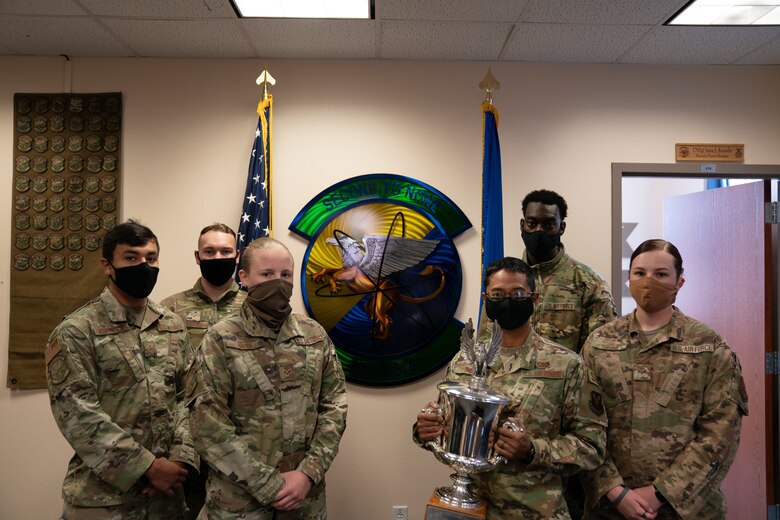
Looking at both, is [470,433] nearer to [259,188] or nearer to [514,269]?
[514,269]

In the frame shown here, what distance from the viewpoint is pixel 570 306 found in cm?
249

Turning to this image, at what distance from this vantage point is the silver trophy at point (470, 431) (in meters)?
1.62

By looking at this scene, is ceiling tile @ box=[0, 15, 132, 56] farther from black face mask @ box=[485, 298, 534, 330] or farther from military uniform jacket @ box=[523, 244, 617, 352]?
military uniform jacket @ box=[523, 244, 617, 352]

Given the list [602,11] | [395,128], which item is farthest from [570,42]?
[395,128]

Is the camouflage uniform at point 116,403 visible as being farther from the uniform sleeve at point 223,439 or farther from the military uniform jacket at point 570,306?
the military uniform jacket at point 570,306

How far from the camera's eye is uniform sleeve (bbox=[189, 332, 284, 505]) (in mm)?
1843

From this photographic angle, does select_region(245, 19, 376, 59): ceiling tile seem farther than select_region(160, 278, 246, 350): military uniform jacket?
Yes

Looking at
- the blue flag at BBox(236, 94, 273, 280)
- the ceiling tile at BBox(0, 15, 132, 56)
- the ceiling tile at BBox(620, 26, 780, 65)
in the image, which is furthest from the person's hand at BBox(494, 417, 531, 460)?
the ceiling tile at BBox(0, 15, 132, 56)

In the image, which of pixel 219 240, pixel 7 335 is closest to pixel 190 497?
pixel 219 240

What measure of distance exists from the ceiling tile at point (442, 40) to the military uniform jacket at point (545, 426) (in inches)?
77.5

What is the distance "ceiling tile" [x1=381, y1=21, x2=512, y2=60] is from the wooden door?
201 centimetres

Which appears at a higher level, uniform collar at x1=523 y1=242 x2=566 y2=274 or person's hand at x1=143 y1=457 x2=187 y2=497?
uniform collar at x1=523 y1=242 x2=566 y2=274

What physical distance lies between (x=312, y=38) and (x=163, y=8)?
81 centimetres

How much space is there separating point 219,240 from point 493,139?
63.5 inches
